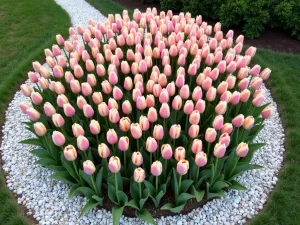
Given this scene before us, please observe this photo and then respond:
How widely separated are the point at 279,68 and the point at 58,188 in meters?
4.60

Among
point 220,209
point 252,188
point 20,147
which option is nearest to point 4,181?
point 20,147

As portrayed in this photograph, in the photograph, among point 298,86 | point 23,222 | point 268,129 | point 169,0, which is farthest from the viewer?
point 169,0

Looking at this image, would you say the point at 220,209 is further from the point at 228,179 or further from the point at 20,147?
the point at 20,147

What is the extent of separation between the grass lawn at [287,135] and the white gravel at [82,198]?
0.33ft

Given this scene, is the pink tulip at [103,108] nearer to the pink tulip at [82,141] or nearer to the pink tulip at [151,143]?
the pink tulip at [82,141]

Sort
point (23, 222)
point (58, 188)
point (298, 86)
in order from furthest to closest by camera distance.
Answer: point (298, 86)
point (58, 188)
point (23, 222)

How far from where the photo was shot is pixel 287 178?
3.93m

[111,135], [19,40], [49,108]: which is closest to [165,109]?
[111,135]

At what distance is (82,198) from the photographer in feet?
11.9

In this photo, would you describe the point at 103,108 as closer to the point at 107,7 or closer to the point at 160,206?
the point at 160,206

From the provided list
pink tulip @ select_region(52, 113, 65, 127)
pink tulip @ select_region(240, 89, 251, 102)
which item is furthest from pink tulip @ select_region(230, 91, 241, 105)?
pink tulip @ select_region(52, 113, 65, 127)

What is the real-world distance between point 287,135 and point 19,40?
20.6 feet

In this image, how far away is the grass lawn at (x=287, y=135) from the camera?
11.6 ft

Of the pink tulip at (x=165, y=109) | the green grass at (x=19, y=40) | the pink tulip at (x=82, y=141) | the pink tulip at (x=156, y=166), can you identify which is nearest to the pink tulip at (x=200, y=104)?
the pink tulip at (x=165, y=109)
